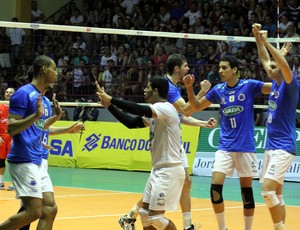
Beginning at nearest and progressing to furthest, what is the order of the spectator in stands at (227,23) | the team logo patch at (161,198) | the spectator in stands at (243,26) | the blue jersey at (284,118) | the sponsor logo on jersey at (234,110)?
the team logo patch at (161,198)
the blue jersey at (284,118)
the sponsor logo on jersey at (234,110)
the spectator in stands at (243,26)
the spectator in stands at (227,23)

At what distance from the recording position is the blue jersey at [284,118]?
361 inches

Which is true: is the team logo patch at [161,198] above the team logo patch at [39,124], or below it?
below

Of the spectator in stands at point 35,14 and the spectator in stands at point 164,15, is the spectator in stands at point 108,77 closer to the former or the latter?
the spectator in stands at point 164,15

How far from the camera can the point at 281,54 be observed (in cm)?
907

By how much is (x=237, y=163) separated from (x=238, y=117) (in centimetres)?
59

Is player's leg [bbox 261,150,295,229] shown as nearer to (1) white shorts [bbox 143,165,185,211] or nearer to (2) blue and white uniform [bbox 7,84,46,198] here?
(1) white shorts [bbox 143,165,185,211]

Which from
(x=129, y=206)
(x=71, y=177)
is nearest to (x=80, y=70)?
(x=71, y=177)

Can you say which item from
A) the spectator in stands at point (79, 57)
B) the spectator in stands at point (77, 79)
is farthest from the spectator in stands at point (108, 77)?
the spectator in stands at point (79, 57)

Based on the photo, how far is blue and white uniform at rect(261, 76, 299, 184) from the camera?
913 cm

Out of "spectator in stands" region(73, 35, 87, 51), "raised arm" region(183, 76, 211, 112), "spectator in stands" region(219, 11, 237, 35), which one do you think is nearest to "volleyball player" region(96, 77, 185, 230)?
"raised arm" region(183, 76, 211, 112)

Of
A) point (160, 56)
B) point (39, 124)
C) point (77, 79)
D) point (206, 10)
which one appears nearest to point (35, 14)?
point (77, 79)

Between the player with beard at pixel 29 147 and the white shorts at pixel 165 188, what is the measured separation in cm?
110

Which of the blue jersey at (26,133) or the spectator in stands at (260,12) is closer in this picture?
the blue jersey at (26,133)

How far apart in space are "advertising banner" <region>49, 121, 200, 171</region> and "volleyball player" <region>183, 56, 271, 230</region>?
8651 millimetres
